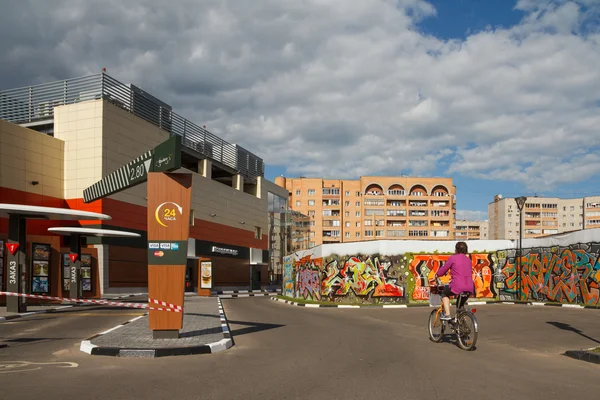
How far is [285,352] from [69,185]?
1203 inches

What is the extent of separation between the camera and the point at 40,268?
75.0 feet

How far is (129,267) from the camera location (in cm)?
3688

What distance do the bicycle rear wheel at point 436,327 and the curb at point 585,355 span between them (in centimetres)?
216

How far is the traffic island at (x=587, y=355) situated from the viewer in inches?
321

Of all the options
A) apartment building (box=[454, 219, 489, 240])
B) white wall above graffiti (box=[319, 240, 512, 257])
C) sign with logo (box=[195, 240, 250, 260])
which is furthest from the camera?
apartment building (box=[454, 219, 489, 240])

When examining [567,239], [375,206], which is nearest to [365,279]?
[567,239]

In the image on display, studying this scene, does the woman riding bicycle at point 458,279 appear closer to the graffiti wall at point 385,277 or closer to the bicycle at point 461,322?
the bicycle at point 461,322

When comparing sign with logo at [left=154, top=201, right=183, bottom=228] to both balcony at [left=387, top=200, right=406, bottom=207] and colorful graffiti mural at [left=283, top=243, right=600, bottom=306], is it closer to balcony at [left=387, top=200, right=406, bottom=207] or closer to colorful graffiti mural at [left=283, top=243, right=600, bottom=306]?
colorful graffiti mural at [left=283, top=243, right=600, bottom=306]

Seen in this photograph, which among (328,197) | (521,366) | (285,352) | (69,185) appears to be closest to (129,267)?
(69,185)

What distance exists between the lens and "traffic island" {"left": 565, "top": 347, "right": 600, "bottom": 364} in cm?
815

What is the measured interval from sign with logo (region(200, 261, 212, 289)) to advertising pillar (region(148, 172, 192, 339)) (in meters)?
28.5

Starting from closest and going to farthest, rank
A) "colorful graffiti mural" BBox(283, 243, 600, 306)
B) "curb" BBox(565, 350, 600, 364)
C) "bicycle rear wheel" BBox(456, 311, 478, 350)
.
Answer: "curb" BBox(565, 350, 600, 364) < "bicycle rear wheel" BBox(456, 311, 478, 350) < "colorful graffiti mural" BBox(283, 243, 600, 306)

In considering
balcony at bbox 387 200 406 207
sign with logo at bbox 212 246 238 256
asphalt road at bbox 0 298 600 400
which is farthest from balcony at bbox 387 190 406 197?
asphalt road at bbox 0 298 600 400

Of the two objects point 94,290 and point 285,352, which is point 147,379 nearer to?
point 285,352
